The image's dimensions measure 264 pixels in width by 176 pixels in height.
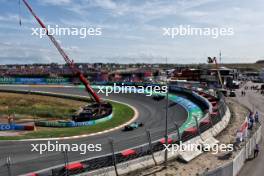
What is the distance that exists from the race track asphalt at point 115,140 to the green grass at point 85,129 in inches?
80.0

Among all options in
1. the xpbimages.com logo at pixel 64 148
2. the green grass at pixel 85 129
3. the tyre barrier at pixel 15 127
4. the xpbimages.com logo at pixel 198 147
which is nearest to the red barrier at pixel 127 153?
the xpbimages.com logo at pixel 198 147

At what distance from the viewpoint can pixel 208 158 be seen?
2227cm

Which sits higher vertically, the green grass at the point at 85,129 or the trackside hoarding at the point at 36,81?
the trackside hoarding at the point at 36,81

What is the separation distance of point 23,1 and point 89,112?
22.4 metres

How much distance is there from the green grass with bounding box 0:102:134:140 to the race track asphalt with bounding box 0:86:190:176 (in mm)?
2032

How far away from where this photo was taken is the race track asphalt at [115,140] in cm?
2192

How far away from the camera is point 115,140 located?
3306cm

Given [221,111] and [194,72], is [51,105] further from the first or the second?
[194,72]

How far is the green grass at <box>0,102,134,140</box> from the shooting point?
36.5 metres

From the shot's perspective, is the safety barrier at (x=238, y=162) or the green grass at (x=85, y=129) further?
the green grass at (x=85, y=129)

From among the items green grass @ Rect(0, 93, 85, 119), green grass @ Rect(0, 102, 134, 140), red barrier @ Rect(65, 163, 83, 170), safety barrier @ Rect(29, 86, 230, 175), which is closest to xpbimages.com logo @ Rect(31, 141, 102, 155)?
green grass @ Rect(0, 102, 134, 140)

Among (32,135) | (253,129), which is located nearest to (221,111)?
(253,129)

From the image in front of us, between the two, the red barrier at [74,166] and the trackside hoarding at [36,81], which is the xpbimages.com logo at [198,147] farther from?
the trackside hoarding at [36,81]

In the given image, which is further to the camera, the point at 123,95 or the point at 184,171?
the point at 123,95
